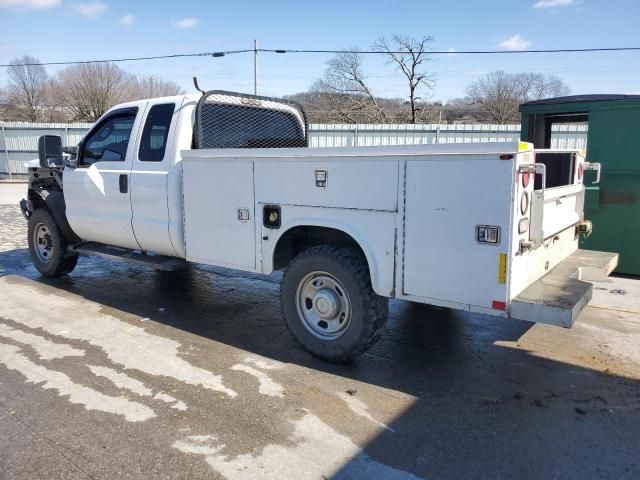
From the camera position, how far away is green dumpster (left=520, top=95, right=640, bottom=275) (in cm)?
622

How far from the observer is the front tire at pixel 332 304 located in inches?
164

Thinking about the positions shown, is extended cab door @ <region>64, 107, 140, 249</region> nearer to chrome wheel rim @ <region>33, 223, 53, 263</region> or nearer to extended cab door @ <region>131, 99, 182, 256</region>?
extended cab door @ <region>131, 99, 182, 256</region>

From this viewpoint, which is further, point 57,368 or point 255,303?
point 255,303

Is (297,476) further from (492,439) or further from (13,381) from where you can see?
(13,381)

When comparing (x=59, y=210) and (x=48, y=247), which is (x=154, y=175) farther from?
(x=48, y=247)

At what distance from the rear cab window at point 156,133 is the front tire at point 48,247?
2206 mm

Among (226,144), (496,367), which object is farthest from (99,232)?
(496,367)

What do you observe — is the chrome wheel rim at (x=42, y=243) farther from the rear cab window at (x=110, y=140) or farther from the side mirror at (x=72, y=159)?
the rear cab window at (x=110, y=140)

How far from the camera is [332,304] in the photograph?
440cm

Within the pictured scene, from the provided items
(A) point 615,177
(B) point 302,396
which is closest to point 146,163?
(B) point 302,396

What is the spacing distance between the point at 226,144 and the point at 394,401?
3.25m

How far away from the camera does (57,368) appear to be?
4.41 metres

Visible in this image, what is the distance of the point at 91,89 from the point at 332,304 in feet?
159

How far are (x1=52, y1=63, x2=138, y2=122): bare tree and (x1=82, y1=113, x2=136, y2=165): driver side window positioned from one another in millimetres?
42506
